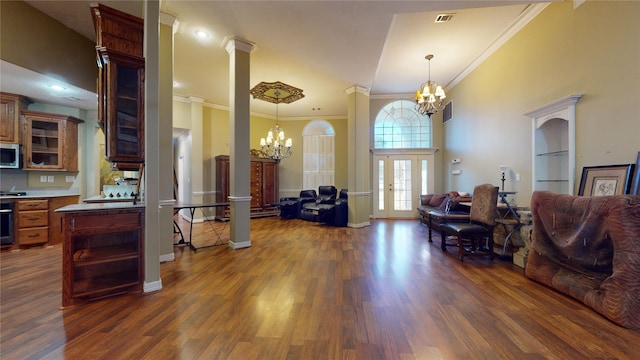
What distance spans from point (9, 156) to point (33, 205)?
98 centimetres

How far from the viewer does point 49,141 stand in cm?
469

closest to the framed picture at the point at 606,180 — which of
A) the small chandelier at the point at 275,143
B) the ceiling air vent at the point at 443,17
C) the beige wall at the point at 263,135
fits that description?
the ceiling air vent at the point at 443,17

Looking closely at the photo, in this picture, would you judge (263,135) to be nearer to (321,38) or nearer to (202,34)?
(202,34)

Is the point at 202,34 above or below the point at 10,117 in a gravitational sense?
above

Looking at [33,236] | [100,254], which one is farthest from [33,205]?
[100,254]

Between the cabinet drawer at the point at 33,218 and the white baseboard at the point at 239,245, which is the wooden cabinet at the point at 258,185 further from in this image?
the cabinet drawer at the point at 33,218

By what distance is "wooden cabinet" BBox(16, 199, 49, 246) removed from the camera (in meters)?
4.09

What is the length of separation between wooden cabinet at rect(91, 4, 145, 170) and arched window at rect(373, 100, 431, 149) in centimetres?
649

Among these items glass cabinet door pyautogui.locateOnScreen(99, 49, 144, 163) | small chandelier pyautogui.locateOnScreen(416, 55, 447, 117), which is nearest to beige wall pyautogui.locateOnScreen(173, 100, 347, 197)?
small chandelier pyautogui.locateOnScreen(416, 55, 447, 117)

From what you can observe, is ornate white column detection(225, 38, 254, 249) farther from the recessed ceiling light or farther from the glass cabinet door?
the glass cabinet door

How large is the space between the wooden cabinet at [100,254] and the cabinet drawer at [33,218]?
9.05 feet

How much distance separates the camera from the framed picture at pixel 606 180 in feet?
8.75

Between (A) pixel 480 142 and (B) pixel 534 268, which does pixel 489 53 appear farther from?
(B) pixel 534 268

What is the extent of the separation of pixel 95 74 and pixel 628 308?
7.52m
